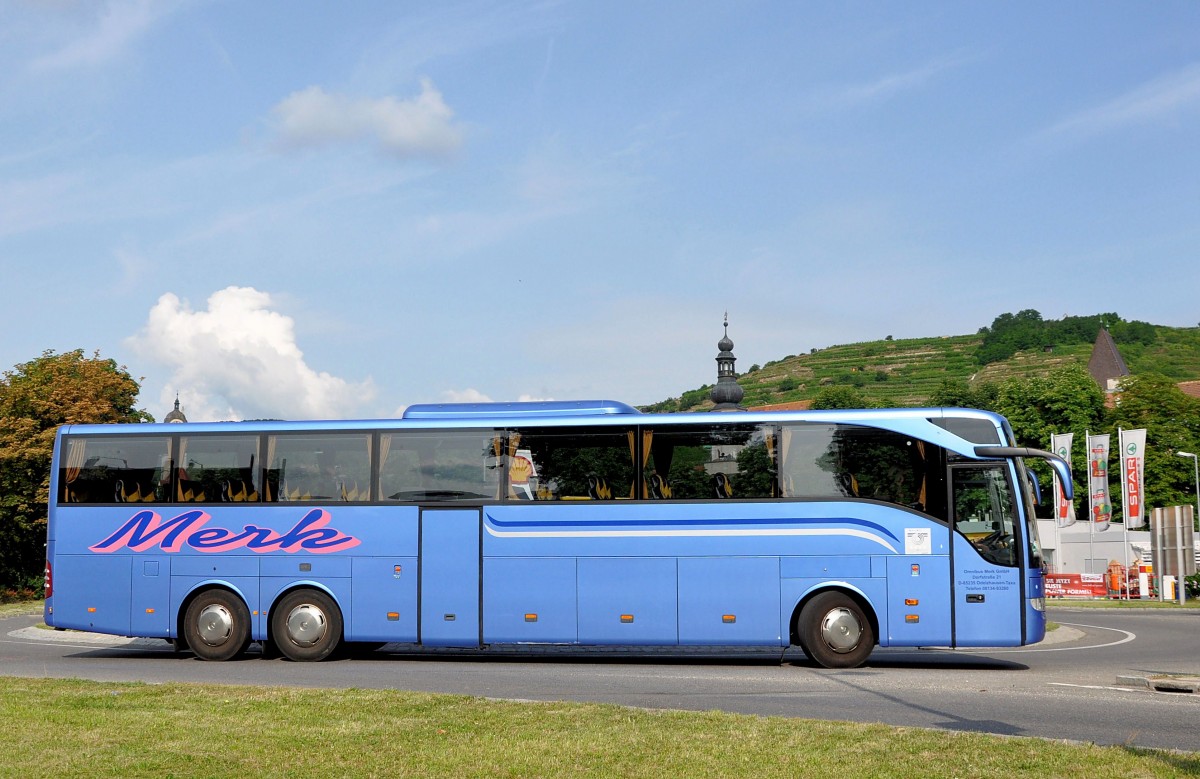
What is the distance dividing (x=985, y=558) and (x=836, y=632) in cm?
216

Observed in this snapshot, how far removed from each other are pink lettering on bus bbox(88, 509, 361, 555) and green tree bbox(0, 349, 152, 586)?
29.2m

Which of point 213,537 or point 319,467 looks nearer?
point 319,467

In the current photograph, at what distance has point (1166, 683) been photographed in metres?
13.6

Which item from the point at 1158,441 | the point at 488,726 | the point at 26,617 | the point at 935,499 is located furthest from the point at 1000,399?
the point at 488,726

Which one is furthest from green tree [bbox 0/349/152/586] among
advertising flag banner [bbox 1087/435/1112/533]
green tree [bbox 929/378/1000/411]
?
green tree [bbox 929/378/1000/411]

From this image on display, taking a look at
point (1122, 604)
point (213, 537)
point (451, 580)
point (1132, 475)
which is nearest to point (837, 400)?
point (1132, 475)

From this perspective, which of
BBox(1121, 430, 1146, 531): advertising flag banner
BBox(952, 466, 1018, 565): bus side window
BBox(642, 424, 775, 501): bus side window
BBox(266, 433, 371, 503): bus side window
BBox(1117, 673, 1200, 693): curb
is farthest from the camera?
BBox(1121, 430, 1146, 531): advertising flag banner

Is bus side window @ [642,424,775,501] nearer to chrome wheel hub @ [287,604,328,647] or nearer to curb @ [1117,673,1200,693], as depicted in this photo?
curb @ [1117,673,1200,693]

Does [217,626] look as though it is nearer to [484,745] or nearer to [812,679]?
[812,679]

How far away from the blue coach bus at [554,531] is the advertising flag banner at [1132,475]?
97.5 ft

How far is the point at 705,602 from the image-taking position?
1691 cm

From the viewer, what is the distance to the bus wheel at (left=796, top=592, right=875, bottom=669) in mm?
16516

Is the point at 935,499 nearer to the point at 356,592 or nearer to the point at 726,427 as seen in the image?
the point at 726,427

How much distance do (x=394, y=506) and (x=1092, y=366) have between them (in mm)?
131764
